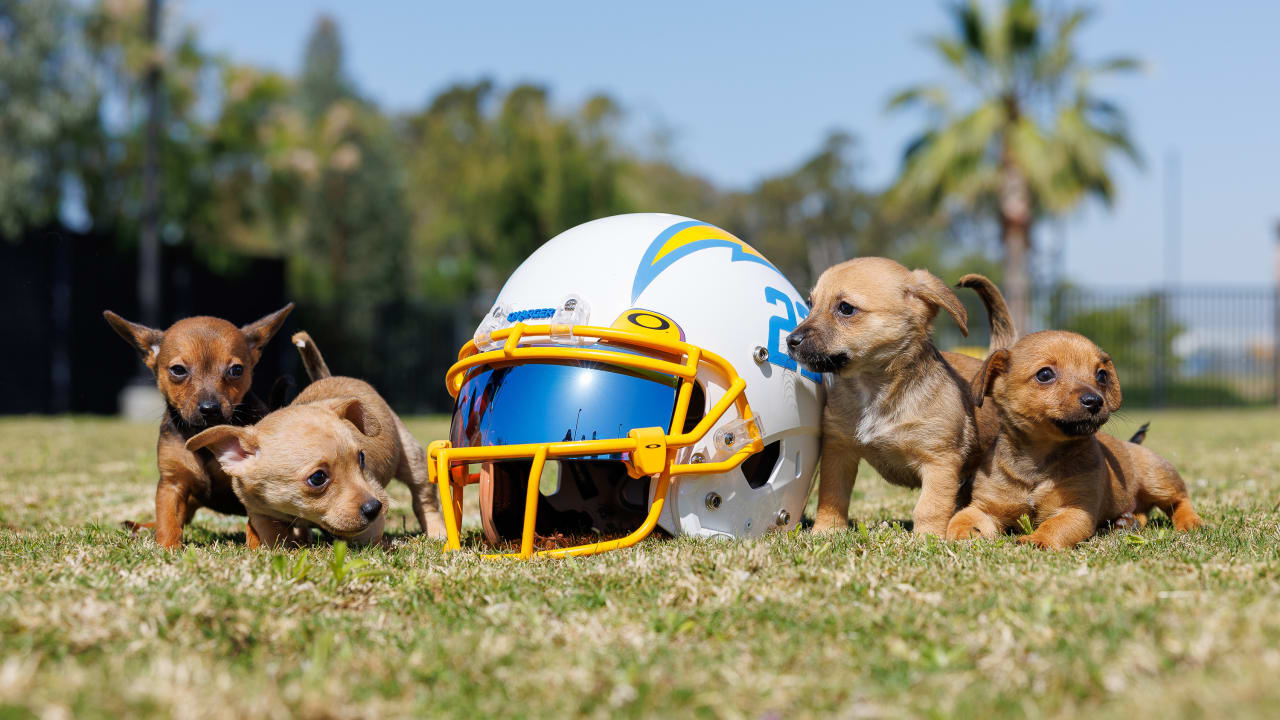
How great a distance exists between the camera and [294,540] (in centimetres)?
493

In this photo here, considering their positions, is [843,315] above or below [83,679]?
above

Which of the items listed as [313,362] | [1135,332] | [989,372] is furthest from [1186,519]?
[1135,332]

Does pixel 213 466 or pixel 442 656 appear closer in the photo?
pixel 442 656

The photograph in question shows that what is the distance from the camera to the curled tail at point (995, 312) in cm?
527

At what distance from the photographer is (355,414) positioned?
16.4 feet

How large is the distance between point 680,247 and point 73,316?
756 inches

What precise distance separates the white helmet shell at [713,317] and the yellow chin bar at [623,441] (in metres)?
0.10

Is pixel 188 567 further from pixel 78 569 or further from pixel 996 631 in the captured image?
pixel 996 631

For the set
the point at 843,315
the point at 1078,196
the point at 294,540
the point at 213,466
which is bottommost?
the point at 294,540

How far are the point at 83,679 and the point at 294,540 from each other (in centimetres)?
247

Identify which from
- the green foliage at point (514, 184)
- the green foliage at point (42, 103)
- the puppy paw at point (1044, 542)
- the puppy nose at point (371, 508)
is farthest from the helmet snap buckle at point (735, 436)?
the green foliage at point (514, 184)

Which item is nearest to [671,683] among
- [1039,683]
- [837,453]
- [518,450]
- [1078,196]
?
[1039,683]

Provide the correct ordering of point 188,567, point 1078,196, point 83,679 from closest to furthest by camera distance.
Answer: point 83,679, point 188,567, point 1078,196

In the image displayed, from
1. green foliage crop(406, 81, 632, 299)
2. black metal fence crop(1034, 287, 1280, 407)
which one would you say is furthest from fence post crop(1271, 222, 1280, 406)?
green foliage crop(406, 81, 632, 299)
